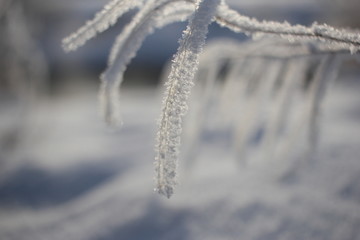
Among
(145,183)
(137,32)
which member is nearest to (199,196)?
(145,183)

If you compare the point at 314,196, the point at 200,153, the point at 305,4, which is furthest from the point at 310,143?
the point at 305,4

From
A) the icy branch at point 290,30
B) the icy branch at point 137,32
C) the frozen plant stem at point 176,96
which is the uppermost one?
the icy branch at point 137,32

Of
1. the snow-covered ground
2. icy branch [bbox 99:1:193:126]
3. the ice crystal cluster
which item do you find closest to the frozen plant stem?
the ice crystal cluster

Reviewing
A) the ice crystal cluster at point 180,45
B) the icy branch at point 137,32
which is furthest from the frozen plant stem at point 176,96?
the icy branch at point 137,32

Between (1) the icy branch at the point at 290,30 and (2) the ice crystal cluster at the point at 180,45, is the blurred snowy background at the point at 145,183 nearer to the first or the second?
(2) the ice crystal cluster at the point at 180,45

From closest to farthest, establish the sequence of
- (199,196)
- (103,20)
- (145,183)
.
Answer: (103,20)
(199,196)
(145,183)

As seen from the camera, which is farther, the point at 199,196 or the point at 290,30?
the point at 199,196

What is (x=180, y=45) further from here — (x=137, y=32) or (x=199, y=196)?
(x=199, y=196)

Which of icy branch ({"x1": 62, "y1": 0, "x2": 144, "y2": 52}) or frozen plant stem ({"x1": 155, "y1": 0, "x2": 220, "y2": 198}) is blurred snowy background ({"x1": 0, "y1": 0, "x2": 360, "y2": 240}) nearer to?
frozen plant stem ({"x1": 155, "y1": 0, "x2": 220, "y2": 198})
